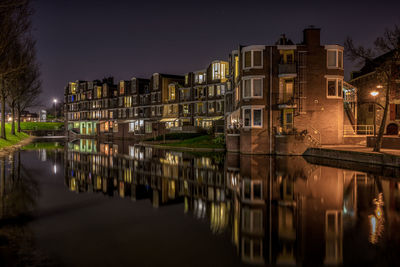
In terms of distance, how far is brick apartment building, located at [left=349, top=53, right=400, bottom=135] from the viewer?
38.3 meters

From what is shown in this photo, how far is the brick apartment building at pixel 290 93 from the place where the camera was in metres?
30.1

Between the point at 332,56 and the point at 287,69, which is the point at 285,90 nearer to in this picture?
the point at 287,69

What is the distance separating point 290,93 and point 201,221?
24500 millimetres

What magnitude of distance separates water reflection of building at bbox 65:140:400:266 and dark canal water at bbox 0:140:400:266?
33 mm

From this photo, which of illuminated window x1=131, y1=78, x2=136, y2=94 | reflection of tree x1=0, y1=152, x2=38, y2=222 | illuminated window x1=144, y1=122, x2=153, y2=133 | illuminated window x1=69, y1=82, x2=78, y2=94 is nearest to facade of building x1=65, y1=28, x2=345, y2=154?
reflection of tree x1=0, y1=152, x2=38, y2=222

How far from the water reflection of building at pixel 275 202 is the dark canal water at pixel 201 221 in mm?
33

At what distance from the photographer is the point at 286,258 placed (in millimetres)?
5816

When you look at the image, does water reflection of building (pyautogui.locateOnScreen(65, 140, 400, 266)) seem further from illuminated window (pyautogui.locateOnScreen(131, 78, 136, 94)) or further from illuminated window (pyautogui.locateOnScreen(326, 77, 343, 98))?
illuminated window (pyautogui.locateOnScreen(131, 78, 136, 94))

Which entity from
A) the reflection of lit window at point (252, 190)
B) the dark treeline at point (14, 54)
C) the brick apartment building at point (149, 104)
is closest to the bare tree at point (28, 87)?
the dark treeline at point (14, 54)

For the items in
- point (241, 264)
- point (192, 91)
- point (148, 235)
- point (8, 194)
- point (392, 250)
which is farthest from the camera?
point (192, 91)

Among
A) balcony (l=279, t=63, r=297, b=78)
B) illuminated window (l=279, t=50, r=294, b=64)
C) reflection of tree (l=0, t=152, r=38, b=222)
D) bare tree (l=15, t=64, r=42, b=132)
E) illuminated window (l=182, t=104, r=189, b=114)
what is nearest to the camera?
reflection of tree (l=0, t=152, r=38, b=222)

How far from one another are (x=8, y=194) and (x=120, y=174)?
620 centimetres

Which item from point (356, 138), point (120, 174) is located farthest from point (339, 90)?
point (120, 174)

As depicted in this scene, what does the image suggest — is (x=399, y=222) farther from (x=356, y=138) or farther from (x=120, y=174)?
(x=356, y=138)
